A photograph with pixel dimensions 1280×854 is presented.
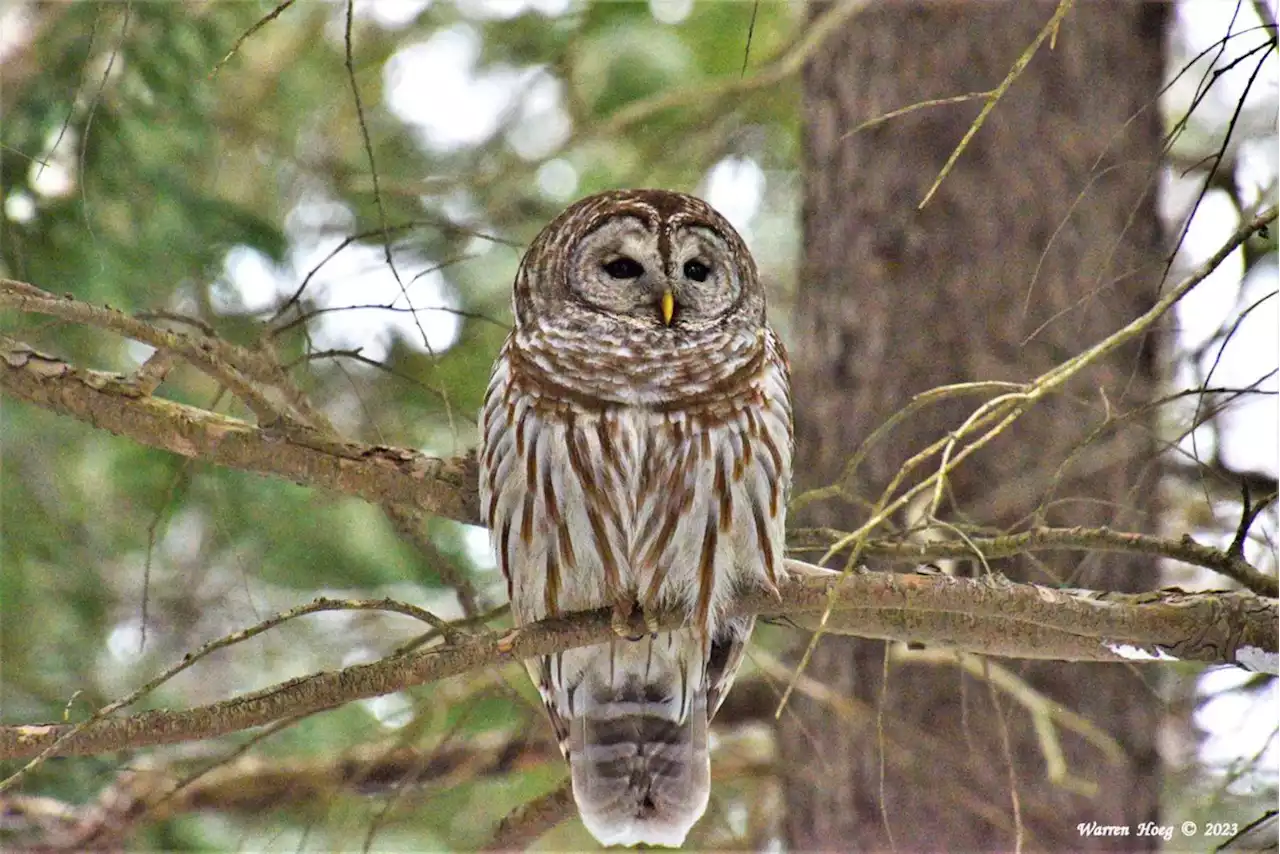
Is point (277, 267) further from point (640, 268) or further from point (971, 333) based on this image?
point (971, 333)

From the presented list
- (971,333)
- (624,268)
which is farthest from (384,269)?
(971,333)

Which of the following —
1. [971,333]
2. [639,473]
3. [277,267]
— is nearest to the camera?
[639,473]

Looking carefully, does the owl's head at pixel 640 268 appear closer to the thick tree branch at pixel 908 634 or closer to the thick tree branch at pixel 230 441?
the thick tree branch at pixel 230 441

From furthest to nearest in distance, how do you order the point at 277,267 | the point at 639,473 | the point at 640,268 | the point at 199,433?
the point at 277,267 < the point at 640,268 < the point at 639,473 < the point at 199,433

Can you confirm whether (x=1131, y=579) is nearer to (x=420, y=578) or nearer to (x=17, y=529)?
(x=420, y=578)

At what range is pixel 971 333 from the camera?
4.39 m

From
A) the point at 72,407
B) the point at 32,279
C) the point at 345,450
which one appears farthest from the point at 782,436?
the point at 32,279

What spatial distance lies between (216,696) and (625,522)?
9.49 ft

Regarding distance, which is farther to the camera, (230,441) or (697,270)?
(697,270)

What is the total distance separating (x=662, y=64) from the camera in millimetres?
5219

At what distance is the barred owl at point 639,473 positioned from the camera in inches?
115

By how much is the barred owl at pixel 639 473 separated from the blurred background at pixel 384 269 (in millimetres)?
244

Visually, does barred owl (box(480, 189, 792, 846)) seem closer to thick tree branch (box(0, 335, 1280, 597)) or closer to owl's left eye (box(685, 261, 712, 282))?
owl's left eye (box(685, 261, 712, 282))

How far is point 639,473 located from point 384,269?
0.73 m
